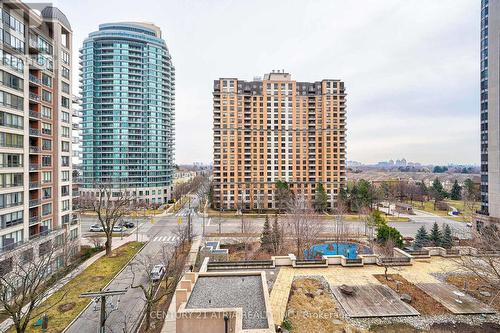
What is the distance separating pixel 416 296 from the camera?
15.5 meters

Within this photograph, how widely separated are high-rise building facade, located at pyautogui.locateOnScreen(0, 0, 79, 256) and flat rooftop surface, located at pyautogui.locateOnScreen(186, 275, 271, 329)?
19141mm

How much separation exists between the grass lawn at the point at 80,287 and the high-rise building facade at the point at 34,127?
5489 millimetres

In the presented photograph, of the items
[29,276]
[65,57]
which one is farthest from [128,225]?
[29,276]

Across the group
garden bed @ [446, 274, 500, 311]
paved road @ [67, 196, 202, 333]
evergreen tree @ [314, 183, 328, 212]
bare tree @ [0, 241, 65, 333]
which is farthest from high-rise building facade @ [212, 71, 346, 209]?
garden bed @ [446, 274, 500, 311]

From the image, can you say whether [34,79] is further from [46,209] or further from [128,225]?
[128,225]

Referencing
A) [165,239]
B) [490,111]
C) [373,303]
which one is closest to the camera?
[373,303]

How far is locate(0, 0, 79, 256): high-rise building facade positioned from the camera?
877 inches

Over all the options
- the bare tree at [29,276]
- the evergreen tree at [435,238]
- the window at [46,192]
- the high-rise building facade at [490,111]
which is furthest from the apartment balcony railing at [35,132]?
the high-rise building facade at [490,111]

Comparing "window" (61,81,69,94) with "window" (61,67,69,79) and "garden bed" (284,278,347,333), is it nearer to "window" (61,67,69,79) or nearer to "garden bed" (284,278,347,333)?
"window" (61,67,69,79)

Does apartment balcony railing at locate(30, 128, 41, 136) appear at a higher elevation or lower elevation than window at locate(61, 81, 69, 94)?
lower

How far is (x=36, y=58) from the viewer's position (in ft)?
85.3

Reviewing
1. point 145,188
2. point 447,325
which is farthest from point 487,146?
point 145,188

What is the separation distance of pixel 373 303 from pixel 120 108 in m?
70.7

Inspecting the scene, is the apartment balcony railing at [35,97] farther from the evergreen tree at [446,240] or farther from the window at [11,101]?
the evergreen tree at [446,240]
